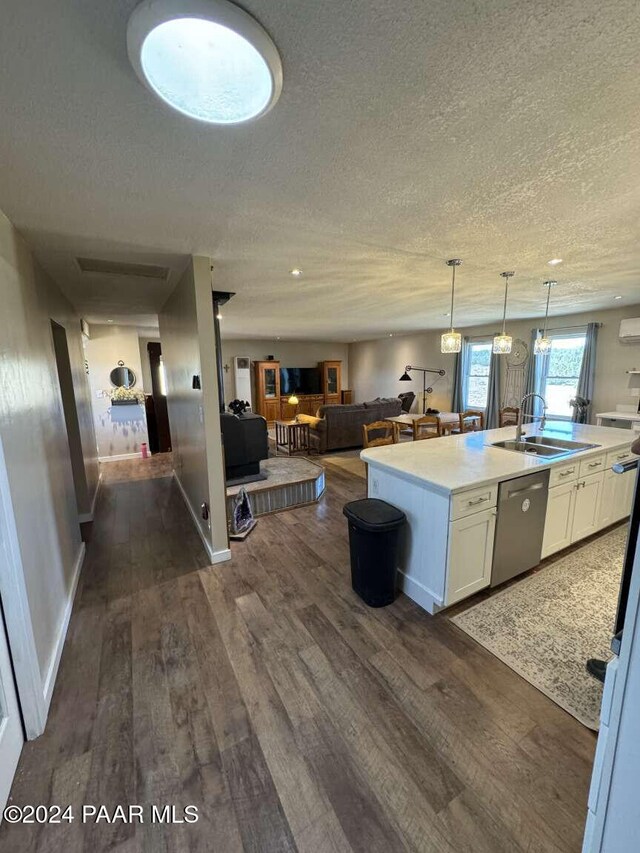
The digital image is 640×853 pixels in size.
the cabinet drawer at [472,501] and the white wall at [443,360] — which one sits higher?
the white wall at [443,360]

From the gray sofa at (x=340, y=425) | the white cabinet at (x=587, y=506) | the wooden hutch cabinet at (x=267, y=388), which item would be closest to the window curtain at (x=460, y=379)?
the gray sofa at (x=340, y=425)

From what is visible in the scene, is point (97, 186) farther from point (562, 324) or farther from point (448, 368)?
point (448, 368)

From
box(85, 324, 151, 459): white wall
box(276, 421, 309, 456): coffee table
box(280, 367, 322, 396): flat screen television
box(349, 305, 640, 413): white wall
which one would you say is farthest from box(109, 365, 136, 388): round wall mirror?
box(349, 305, 640, 413): white wall

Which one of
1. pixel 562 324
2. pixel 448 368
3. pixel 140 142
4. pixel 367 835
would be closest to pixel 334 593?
pixel 367 835

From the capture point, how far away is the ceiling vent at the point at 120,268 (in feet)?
8.57

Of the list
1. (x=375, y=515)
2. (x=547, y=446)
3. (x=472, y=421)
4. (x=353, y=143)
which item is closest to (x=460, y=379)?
(x=472, y=421)

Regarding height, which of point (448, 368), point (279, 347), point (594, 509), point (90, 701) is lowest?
point (90, 701)

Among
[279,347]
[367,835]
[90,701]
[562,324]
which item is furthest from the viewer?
[279,347]

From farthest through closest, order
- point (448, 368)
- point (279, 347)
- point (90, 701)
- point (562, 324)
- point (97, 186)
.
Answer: point (279, 347), point (448, 368), point (562, 324), point (90, 701), point (97, 186)

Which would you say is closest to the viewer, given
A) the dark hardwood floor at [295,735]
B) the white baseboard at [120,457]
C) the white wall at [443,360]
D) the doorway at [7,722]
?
the dark hardwood floor at [295,735]

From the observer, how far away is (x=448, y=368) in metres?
7.84

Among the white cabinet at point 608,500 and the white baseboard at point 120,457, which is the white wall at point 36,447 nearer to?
the white baseboard at point 120,457

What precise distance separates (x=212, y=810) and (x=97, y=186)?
2.56 metres

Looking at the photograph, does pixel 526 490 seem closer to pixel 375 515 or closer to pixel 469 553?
pixel 469 553
